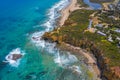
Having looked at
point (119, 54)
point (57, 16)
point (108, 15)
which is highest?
point (57, 16)

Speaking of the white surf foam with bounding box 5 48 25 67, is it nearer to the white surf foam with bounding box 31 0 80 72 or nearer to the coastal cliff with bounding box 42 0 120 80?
the white surf foam with bounding box 31 0 80 72

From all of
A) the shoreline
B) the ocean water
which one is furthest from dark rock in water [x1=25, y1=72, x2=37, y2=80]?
the shoreline

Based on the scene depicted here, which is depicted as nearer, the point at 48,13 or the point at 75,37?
the point at 75,37

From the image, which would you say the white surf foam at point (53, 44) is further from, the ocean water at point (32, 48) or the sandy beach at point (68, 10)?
the sandy beach at point (68, 10)

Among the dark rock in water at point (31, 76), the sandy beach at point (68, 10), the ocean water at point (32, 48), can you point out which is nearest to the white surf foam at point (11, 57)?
the ocean water at point (32, 48)

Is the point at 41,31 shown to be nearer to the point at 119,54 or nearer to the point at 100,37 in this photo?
the point at 100,37

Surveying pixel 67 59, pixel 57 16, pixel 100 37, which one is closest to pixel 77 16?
pixel 57 16
